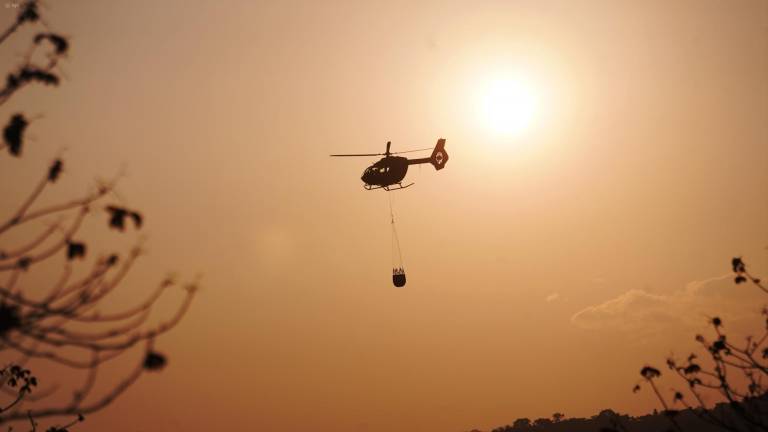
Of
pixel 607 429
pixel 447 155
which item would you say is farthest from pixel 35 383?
pixel 447 155

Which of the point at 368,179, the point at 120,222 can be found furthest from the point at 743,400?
the point at 368,179

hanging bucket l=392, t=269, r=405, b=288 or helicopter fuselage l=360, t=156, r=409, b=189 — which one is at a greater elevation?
helicopter fuselage l=360, t=156, r=409, b=189

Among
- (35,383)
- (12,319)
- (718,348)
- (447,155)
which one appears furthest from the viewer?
(447,155)

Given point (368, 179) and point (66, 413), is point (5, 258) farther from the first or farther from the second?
point (368, 179)

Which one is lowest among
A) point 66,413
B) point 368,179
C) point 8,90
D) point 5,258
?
point 66,413

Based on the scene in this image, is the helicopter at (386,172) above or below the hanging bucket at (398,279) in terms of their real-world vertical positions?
above

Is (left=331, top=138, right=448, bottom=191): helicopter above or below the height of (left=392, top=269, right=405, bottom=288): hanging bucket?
above

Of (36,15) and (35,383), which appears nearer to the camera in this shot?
(36,15)

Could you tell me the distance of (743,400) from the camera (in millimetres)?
13969

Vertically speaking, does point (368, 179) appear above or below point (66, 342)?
above

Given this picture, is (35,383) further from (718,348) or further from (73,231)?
(718,348)

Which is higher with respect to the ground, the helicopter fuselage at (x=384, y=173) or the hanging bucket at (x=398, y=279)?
the helicopter fuselage at (x=384, y=173)

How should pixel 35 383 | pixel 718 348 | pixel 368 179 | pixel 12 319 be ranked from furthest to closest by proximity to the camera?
pixel 368 179
pixel 35 383
pixel 718 348
pixel 12 319

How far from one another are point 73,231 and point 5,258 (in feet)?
2.13
